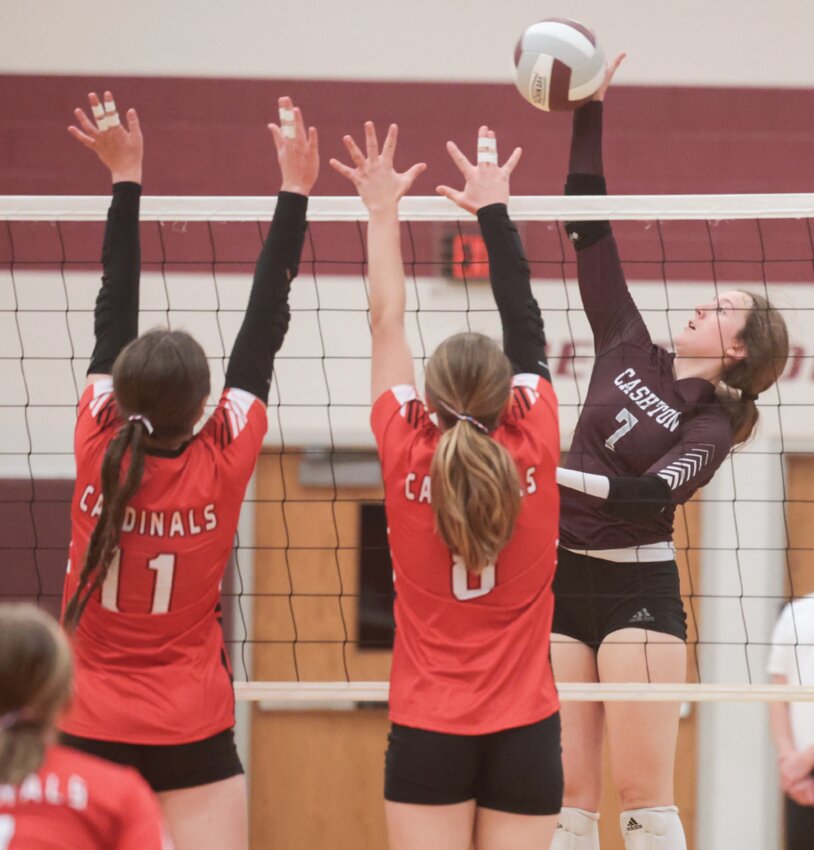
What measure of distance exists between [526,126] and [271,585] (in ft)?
8.01

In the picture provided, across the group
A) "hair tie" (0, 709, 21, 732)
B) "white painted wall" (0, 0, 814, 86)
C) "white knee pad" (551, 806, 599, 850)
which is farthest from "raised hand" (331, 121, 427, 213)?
"white painted wall" (0, 0, 814, 86)

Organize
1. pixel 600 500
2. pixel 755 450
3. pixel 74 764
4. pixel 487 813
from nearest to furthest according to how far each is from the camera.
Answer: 1. pixel 74 764
2. pixel 487 813
3. pixel 600 500
4. pixel 755 450

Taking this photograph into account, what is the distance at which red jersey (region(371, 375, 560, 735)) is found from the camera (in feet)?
8.01

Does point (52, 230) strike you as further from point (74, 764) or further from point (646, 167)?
point (74, 764)

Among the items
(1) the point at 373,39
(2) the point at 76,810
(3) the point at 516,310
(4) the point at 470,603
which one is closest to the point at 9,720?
(2) the point at 76,810

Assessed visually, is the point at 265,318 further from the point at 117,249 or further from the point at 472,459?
the point at 472,459

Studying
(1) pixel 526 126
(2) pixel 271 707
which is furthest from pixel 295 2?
(2) pixel 271 707

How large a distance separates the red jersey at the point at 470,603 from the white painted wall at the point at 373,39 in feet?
11.9

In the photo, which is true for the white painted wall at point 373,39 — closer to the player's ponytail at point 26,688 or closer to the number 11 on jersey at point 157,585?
the number 11 on jersey at point 157,585

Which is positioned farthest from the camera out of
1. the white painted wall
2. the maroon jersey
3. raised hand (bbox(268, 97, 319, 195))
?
the white painted wall

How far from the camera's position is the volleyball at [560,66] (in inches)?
131

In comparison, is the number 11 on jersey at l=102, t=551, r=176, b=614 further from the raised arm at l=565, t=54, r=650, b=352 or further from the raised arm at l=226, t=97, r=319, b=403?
the raised arm at l=565, t=54, r=650, b=352

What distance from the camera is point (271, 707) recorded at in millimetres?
5793

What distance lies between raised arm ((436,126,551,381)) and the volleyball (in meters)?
0.58
